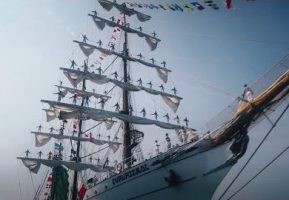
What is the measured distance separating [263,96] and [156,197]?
6235mm

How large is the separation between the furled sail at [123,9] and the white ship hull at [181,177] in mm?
17068

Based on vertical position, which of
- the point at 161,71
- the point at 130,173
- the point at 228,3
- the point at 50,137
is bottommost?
the point at 130,173

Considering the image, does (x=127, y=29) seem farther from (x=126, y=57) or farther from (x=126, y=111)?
(x=126, y=111)

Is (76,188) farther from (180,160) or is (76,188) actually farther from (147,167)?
(180,160)

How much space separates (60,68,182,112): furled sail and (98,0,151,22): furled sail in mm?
6631

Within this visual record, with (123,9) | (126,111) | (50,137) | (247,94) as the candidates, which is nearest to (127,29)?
(123,9)

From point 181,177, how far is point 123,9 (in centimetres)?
2055

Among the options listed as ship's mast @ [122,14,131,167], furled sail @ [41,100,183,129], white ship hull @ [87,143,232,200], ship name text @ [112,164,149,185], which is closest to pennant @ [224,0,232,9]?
white ship hull @ [87,143,232,200]

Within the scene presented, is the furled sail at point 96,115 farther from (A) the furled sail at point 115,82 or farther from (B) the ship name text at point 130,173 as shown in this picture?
(B) the ship name text at point 130,173

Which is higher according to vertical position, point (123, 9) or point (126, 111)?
point (123, 9)

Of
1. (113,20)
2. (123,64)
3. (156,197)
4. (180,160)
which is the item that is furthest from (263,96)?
(113,20)

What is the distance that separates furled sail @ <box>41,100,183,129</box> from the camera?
21656 millimetres

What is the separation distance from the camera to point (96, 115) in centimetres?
2198

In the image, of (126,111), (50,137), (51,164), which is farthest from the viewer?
(50,137)
